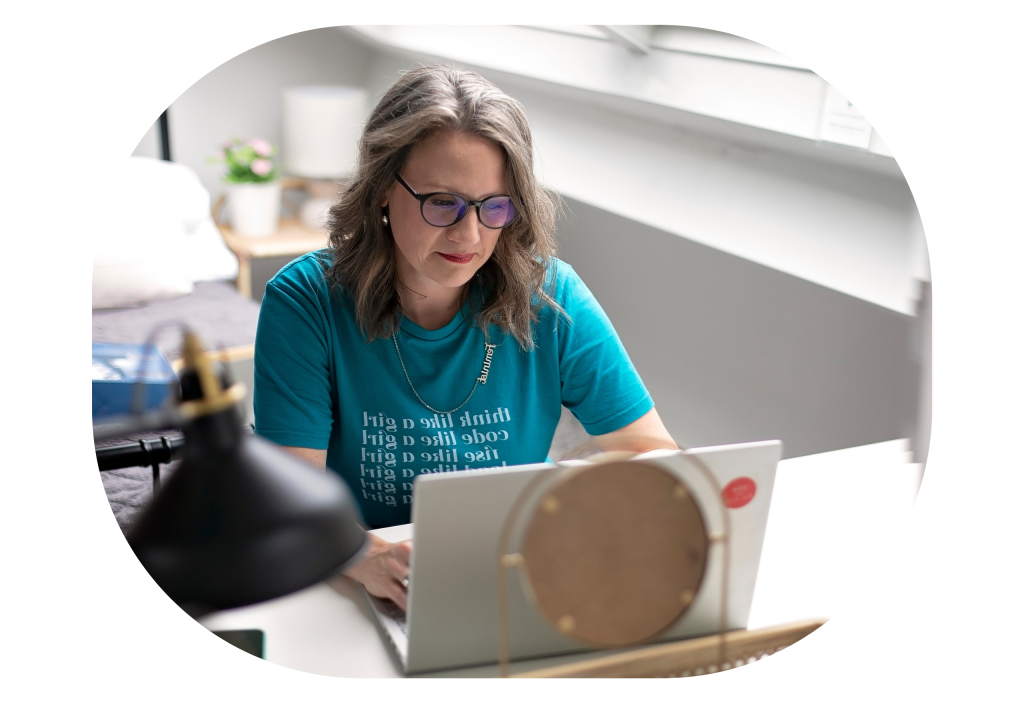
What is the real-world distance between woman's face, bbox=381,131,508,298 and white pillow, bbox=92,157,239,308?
287 millimetres

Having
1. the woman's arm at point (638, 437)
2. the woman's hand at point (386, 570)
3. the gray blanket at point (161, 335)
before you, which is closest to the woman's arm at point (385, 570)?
the woman's hand at point (386, 570)

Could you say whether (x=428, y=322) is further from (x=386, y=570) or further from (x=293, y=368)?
(x=386, y=570)

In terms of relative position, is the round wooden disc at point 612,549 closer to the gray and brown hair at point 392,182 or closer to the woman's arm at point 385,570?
the woman's arm at point 385,570

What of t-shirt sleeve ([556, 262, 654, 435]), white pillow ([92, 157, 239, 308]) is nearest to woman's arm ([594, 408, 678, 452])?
t-shirt sleeve ([556, 262, 654, 435])

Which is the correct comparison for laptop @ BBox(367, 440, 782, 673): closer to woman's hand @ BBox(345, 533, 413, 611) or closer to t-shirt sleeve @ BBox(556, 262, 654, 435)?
woman's hand @ BBox(345, 533, 413, 611)

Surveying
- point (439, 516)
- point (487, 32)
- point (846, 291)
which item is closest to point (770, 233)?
point (846, 291)

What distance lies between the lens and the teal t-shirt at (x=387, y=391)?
915mm

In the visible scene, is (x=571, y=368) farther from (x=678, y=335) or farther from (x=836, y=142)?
(x=836, y=142)

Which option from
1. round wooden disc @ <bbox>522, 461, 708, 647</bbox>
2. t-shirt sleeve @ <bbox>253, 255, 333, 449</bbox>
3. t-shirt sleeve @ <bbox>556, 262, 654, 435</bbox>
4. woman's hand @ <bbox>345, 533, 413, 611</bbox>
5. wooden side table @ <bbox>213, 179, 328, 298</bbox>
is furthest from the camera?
wooden side table @ <bbox>213, 179, 328, 298</bbox>

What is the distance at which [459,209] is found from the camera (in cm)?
86

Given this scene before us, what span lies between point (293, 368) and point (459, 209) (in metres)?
0.26

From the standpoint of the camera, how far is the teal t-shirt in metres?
0.92

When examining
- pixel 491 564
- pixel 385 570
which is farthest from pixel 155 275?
pixel 491 564

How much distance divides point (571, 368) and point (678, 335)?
184 millimetres
